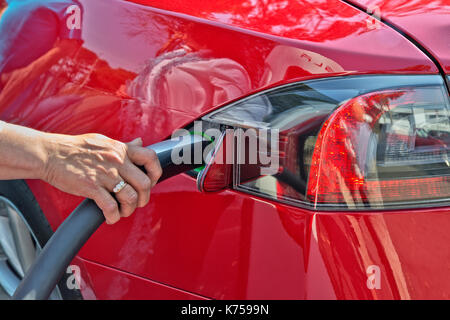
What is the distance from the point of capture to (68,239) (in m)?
1.16

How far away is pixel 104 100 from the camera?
151cm

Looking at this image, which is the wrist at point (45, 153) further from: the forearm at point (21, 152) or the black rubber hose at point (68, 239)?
the black rubber hose at point (68, 239)

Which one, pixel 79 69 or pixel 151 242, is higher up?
pixel 79 69

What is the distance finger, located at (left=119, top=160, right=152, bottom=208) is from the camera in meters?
1.23

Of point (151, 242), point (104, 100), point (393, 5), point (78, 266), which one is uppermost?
point (393, 5)

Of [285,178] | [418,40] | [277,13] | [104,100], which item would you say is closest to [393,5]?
[418,40]

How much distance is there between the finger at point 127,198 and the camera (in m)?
1.22

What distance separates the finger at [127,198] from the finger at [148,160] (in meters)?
0.06

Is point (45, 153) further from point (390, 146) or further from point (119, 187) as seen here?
point (390, 146)


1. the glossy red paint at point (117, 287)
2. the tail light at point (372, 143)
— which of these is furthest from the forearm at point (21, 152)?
→ the tail light at point (372, 143)

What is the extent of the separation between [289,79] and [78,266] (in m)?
0.99

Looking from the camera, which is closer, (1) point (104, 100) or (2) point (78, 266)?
(1) point (104, 100)

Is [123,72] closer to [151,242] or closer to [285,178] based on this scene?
[151,242]
